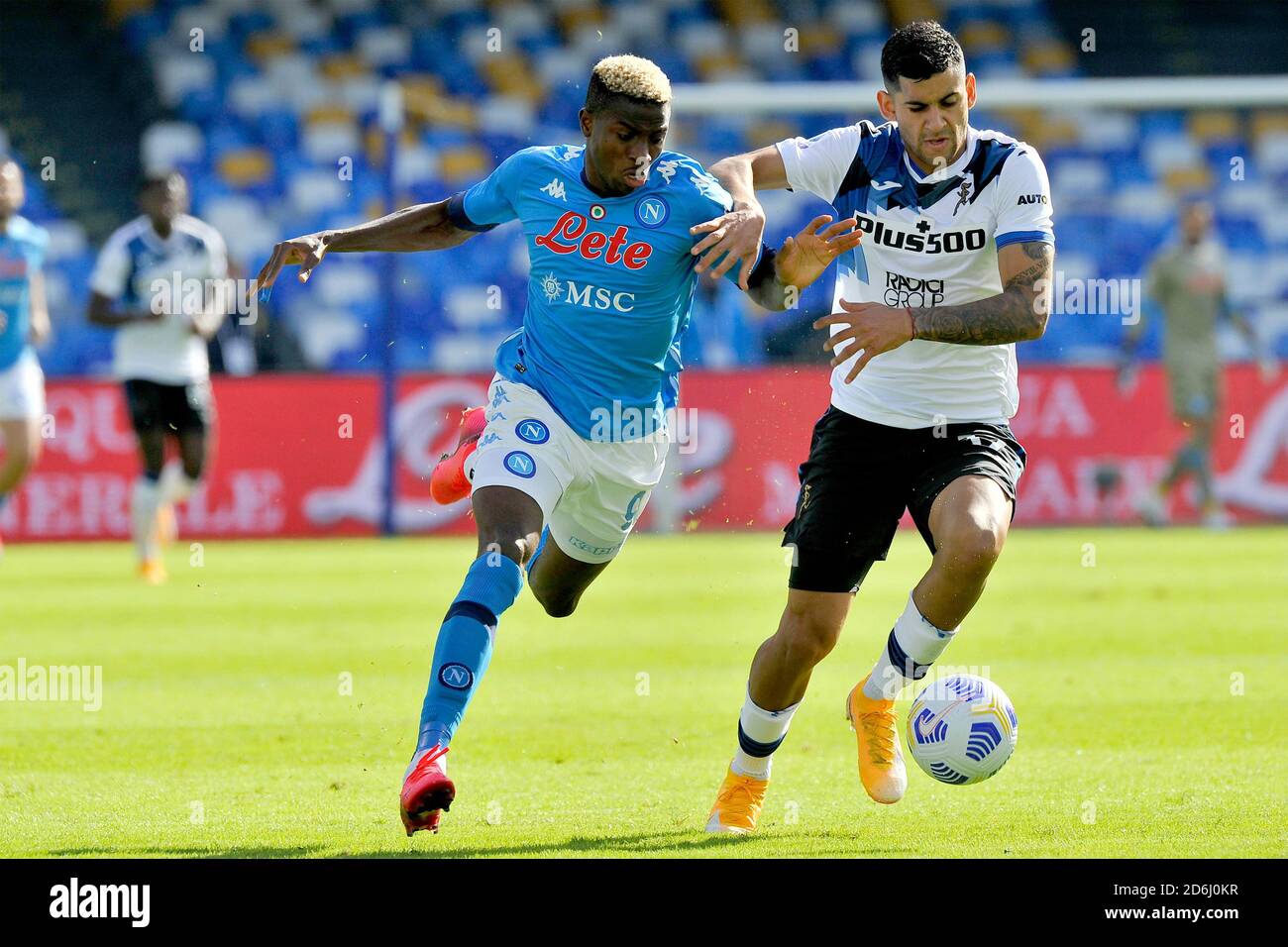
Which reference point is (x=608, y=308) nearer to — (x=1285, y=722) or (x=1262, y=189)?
(x=1285, y=722)

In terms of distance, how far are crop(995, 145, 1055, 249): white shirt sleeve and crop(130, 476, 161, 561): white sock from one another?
31.2ft

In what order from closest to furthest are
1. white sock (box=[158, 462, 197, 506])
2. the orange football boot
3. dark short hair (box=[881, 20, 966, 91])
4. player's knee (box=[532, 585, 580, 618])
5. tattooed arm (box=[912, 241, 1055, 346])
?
tattooed arm (box=[912, 241, 1055, 346]) → dark short hair (box=[881, 20, 966, 91]) → the orange football boot → player's knee (box=[532, 585, 580, 618]) → white sock (box=[158, 462, 197, 506])

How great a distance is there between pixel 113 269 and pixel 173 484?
5.71 ft

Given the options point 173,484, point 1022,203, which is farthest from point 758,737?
point 173,484

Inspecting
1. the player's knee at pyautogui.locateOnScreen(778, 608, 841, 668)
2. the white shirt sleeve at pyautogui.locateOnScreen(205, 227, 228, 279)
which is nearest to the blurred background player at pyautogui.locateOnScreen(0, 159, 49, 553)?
the white shirt sleeve at pyautogui.locateOnScreen(205, 227, 228, 279)

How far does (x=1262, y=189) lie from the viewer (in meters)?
21.3

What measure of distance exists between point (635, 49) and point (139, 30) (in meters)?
6.17

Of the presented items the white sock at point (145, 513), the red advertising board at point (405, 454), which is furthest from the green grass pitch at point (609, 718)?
the red advertising board at point (405, 454)

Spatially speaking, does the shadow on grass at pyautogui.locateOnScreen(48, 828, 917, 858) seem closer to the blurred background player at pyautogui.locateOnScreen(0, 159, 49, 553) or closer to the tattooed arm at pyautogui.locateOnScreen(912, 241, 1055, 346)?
the tattooed arm at pyautogui.locateOnScreen(912, 241, 1055, 346)

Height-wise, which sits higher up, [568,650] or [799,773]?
[799,773]

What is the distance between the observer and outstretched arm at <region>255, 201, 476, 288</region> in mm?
5840

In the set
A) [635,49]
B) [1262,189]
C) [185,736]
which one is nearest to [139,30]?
[635,49]

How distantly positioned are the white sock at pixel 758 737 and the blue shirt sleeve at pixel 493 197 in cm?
184

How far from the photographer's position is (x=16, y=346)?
1366cm
